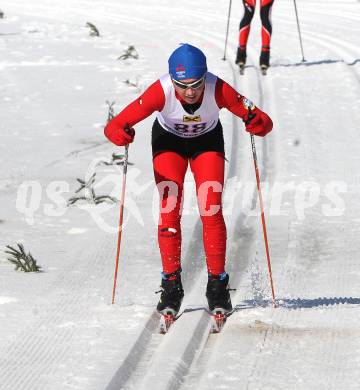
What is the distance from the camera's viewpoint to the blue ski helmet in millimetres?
5812

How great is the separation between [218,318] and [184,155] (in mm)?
1053

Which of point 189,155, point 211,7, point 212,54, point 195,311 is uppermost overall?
point 189,155

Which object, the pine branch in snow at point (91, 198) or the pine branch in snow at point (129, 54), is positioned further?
the pine branch in snow at point (129, 54)

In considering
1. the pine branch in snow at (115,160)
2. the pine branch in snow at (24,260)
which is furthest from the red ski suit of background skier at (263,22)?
the pine branch in snow at (24,260)

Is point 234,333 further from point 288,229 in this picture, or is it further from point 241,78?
point 241,78

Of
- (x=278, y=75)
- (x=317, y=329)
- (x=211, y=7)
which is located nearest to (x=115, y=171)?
(x=317, y=329)

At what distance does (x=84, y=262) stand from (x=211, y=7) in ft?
62.8

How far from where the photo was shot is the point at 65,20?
23.5 metres

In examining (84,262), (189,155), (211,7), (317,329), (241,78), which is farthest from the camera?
(211,7)

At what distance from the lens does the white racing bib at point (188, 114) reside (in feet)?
19.8

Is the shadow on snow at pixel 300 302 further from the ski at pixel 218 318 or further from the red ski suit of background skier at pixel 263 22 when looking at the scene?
the red ski suit of background skier at pixel 263 22

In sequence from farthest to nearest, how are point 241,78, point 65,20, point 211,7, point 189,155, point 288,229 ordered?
point 211,7 → point 65,20 → point 241,78 → point 288,229 → point 189,155

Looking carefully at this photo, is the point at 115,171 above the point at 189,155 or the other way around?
the other way around

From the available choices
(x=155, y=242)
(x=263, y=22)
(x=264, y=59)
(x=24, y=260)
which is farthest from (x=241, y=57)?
(x=24, y=260)
